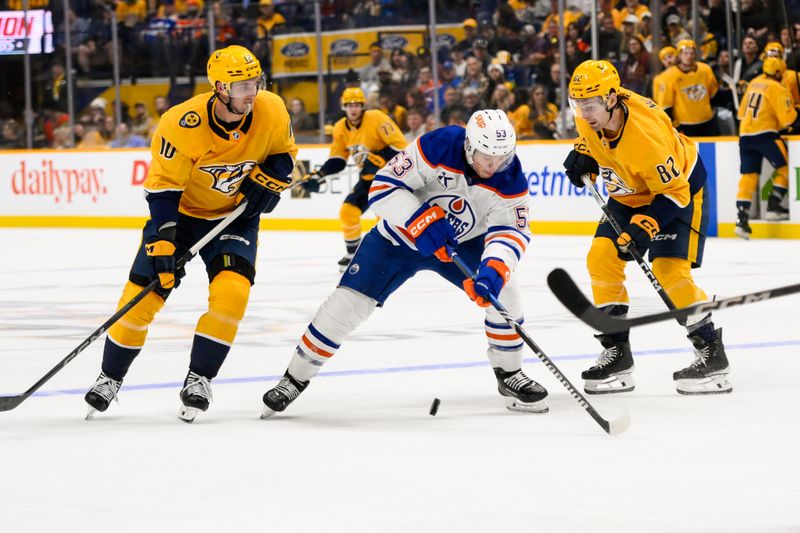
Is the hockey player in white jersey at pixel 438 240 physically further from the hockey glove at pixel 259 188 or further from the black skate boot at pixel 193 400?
the hockey glove at pixel 259 188

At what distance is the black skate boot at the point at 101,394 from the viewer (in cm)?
444

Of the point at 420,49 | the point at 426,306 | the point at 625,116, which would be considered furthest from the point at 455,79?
the point at 625,116

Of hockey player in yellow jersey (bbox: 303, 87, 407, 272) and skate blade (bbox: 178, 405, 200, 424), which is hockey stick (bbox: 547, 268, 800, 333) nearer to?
skate blade (bbox: 178, 405, 200, 424)

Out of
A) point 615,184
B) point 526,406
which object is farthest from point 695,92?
point 526,406

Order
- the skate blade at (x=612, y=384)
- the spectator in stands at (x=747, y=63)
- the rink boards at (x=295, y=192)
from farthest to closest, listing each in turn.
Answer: the spectator in stands at (x=747, y=63) < the rink boards at (x=295, y=192) < the skate blade at (x=612, y=384)

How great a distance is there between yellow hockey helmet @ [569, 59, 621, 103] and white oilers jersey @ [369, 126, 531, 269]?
40cm

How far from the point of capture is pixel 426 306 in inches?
291

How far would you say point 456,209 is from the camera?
14.8 ft

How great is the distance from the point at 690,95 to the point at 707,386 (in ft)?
22.8

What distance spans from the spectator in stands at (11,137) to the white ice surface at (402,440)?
802cm

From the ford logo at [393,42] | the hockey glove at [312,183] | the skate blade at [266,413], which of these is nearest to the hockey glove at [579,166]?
the skate blade at [266,413]

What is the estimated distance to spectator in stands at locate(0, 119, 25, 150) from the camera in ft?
48.7

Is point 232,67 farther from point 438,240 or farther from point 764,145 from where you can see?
point 764,145

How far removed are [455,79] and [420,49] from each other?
0.45 metres
